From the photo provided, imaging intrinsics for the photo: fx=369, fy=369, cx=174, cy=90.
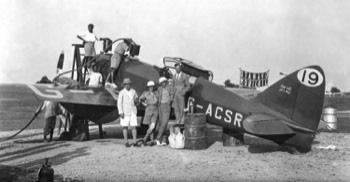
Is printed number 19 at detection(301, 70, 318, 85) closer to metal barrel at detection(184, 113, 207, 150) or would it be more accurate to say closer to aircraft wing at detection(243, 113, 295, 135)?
aircraft wing at detection(243, 113, 295, 135)

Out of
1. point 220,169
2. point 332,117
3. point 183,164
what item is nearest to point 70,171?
point 183,164

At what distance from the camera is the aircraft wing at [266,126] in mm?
7676

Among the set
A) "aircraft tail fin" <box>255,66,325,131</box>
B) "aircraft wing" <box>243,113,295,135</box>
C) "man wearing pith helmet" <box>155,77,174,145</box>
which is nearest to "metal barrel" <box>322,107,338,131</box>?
"aircraft tail fin" <box>255,66,325,131</box>

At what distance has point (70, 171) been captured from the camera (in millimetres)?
6625

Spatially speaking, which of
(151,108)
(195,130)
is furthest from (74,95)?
(195,130)

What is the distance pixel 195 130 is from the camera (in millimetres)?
9133

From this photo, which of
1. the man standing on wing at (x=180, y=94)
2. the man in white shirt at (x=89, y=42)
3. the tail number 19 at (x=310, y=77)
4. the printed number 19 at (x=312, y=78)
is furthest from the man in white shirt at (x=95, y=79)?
the printed number 19 at (x=312, y=78)

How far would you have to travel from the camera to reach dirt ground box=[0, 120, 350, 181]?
6234 mm

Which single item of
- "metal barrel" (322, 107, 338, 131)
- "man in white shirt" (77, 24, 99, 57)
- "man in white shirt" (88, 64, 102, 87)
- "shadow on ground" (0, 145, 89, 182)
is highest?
"man in white shirt" (77, 24, 99, 57)

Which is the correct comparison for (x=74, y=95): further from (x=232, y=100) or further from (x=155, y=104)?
(x=232, y=100)

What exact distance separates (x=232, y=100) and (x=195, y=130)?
3.85 feet

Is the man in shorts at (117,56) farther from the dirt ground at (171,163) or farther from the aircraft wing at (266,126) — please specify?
the aircraft wing at (266,126)

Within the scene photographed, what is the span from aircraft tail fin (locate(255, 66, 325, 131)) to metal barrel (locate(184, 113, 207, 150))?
178 cm

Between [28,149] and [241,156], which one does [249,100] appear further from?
[28,149]
